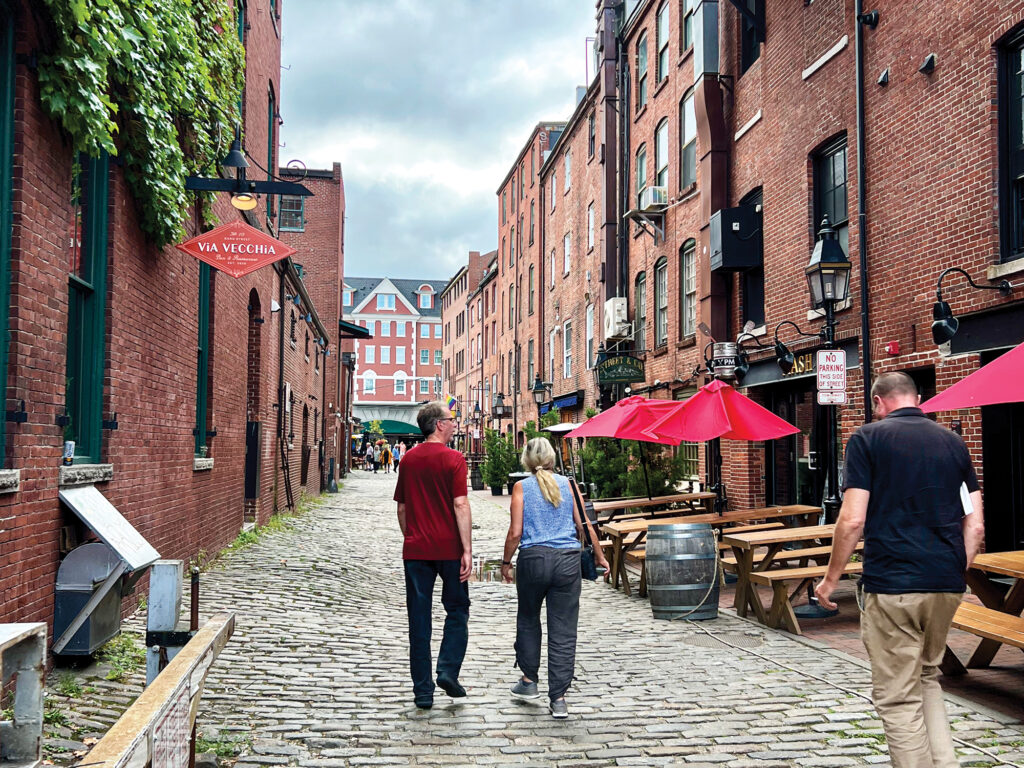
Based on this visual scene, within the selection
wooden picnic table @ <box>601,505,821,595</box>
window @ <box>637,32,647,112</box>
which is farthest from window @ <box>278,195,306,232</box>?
wooden picnic table @ <box>601,505,821,595</box>

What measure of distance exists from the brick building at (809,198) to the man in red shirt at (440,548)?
6.15 meters

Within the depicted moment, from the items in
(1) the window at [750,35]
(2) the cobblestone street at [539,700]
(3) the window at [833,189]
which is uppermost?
(1) the window at [750,35]

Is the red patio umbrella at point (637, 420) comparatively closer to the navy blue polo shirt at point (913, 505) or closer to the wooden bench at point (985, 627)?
the wooden bench at point (985, 627)

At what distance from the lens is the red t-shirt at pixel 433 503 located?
5.98 meters

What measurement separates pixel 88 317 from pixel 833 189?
1029cm

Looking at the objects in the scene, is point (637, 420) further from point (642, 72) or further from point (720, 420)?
point (642, 72)

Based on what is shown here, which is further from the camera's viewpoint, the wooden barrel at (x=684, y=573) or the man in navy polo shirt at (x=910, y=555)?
the wooden barrel at (x=684, y=573)

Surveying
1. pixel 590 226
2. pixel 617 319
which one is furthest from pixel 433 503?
pixel 590 226

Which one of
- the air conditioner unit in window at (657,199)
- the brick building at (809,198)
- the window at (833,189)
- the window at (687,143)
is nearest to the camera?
the brick building at (809,198)

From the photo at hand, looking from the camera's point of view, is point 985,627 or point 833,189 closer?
point 985,627

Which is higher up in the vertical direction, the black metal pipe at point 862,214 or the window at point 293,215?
the window at point 293,215

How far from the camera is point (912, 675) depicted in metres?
4.30

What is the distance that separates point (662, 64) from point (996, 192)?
1320 cm

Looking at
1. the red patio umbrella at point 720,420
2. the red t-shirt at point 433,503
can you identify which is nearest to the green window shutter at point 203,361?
the red patio umbrella at point 720,420
